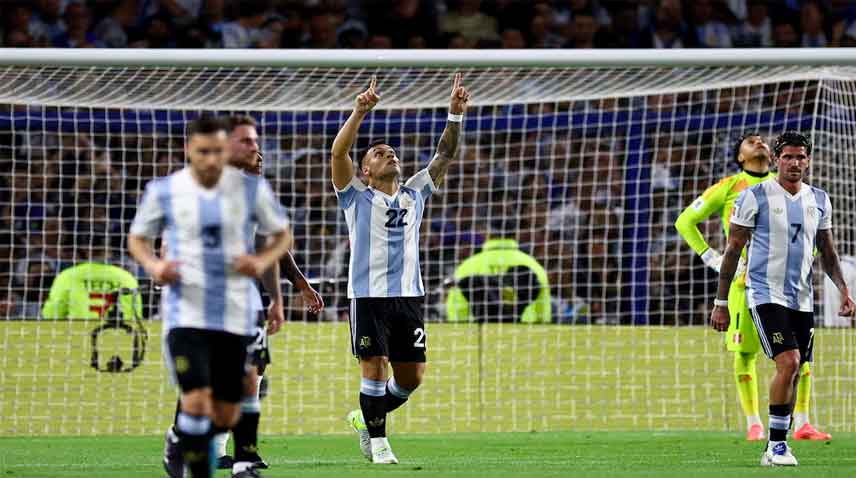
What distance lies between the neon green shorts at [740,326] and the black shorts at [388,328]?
3.06 metres

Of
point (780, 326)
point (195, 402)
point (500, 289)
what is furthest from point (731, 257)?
point (500, 289)

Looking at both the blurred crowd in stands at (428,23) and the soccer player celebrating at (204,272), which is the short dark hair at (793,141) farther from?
the blurred crowd in stands at (428,23)

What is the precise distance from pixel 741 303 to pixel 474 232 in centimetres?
381

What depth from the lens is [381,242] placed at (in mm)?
8445

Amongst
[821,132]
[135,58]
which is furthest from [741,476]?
[821,132]

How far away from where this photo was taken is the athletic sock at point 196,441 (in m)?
5.45

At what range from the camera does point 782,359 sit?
7977mm

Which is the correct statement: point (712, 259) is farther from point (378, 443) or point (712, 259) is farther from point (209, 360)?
point (209, 360)

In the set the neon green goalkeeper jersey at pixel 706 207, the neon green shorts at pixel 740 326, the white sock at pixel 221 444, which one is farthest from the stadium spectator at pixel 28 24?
the white sock at pixel 221 444

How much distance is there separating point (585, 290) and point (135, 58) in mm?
5848

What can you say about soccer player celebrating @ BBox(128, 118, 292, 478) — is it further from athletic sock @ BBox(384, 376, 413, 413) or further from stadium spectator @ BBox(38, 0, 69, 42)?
stadium spectator @ BBox(38, 0, 69, 42)

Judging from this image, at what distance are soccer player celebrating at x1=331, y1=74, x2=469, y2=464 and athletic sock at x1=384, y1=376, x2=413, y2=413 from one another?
0.15ft

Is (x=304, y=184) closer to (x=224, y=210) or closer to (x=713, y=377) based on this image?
(x=713, y=377)

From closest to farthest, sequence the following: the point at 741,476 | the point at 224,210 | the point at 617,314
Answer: the point at 224,210 → the point at 741,476 → the point at 617,314
